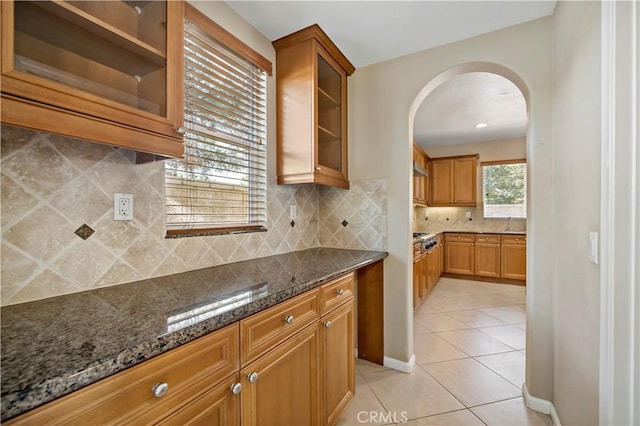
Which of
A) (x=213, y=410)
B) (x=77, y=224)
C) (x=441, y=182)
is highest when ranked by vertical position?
(x=441, y=182)

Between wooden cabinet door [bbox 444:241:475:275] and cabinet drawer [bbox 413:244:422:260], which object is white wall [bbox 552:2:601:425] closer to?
cabinet drawer [bbox 413:244:422:260]

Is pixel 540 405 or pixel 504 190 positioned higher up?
pixel 504 190

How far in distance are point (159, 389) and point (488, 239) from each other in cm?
548

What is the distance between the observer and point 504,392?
191 cm

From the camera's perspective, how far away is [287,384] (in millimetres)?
1154

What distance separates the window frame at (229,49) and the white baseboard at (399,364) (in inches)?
58.5

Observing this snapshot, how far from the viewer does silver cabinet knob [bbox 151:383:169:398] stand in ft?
2.23

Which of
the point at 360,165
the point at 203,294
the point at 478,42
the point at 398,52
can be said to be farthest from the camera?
the point at 360,165

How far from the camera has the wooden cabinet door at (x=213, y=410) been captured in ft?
2.45

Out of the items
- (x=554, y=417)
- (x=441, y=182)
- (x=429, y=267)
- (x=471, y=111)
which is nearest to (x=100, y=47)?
(x=554, y=417)

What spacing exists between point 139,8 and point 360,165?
1715 mm

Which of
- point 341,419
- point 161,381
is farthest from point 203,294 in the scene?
point 341,419

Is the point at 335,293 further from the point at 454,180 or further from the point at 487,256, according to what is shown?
the point at 454,180

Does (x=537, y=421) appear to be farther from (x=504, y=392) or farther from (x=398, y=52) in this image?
(x=398, y=52)
